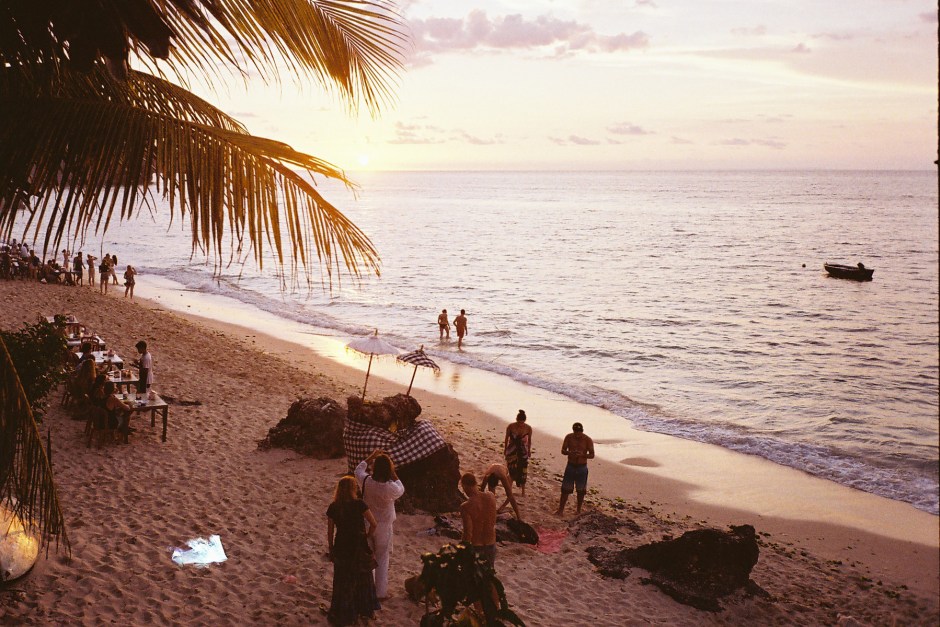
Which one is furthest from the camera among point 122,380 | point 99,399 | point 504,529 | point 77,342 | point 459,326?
point 459,326

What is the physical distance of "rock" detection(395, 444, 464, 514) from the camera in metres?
9.63

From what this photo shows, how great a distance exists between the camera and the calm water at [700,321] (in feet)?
62.3

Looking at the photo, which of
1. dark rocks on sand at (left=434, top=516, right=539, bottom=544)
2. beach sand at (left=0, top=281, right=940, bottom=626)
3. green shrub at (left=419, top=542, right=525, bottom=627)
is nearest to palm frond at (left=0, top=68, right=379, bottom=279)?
green shrub at (left=419, top=542, right=525, bottom=627)

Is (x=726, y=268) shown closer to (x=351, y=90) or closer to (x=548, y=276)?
(x=548, y=276)

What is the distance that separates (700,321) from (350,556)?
32598 millimetres

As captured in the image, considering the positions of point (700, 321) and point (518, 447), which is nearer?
point (518, 447)

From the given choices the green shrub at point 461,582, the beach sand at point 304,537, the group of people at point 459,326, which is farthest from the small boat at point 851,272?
the green shrub at point 461,582

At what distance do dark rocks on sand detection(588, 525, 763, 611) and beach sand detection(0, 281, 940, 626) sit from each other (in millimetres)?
169

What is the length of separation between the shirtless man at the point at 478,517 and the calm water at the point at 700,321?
327 cm

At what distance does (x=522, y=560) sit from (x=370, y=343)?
16.9 feet

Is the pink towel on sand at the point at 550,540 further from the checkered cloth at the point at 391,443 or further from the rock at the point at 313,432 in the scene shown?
the rock at the point at 313,432

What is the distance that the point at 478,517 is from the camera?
715cm

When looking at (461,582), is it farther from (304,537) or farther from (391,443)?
(391,443)

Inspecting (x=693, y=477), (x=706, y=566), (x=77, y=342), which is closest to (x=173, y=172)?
(x=706, y=566)
